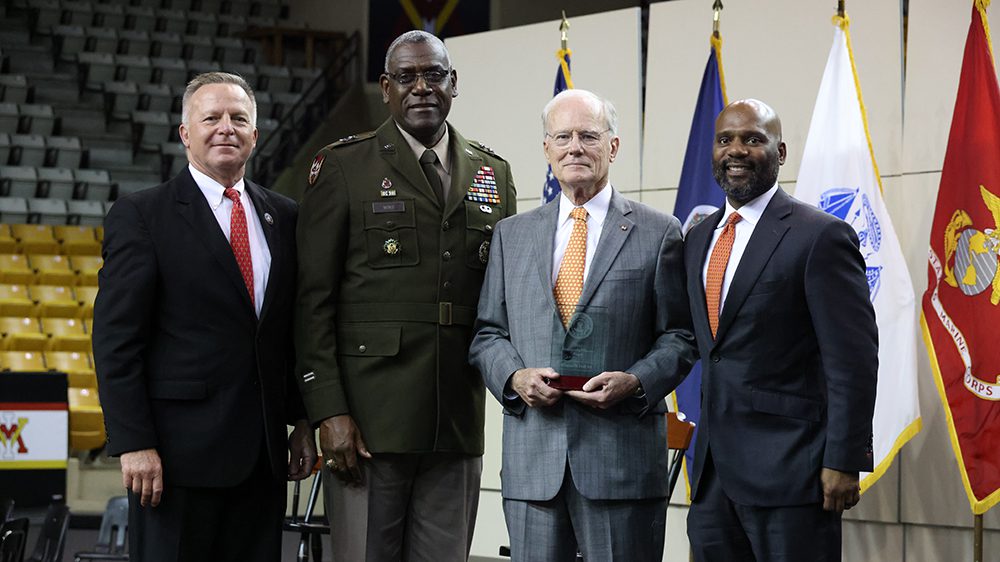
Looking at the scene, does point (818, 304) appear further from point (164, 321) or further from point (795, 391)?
point (164, 321)

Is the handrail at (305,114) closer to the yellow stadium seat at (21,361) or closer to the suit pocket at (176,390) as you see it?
the yellow stadium seat at (21,361)

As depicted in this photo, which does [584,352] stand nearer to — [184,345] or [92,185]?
[184,345]

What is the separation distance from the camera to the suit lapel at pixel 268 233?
9.05 feet

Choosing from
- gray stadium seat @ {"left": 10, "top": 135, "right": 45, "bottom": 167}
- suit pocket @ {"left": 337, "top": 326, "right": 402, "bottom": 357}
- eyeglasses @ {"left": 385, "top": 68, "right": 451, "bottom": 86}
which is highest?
gray stadium seat @ {"left": 10, "top": 135, "right": 45, "bottom": 167}

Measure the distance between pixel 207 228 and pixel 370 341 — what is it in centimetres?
47

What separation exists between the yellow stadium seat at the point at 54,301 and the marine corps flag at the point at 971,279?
23.7ft

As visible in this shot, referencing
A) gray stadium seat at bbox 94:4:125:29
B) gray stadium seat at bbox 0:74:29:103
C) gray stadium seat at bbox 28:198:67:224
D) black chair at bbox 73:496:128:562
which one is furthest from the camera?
gray stadium seat at bbox 94:4:125:29

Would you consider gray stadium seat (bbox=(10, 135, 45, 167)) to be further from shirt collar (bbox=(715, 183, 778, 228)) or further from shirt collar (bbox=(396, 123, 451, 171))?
shirt collar (bbox=(715, 183, 778, 228))

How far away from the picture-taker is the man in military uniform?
275 centimetres

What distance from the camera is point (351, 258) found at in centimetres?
284

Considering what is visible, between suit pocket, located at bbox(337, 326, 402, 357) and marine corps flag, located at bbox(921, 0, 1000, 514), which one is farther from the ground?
marine corps flag, located at bbox(921, 0, 1000, 514)

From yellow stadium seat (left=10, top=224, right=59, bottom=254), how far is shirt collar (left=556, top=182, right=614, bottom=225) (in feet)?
28.0

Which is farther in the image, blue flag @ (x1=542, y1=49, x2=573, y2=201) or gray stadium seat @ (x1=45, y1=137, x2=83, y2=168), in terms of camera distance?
gray stadium seat @ (x1=45, y1=137, x2=83, y2=168)

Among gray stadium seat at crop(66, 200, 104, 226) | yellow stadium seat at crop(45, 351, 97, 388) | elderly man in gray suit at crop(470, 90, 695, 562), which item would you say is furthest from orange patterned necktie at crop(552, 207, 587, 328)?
gray stadium seat at crop(66, 200, 104, 226)
